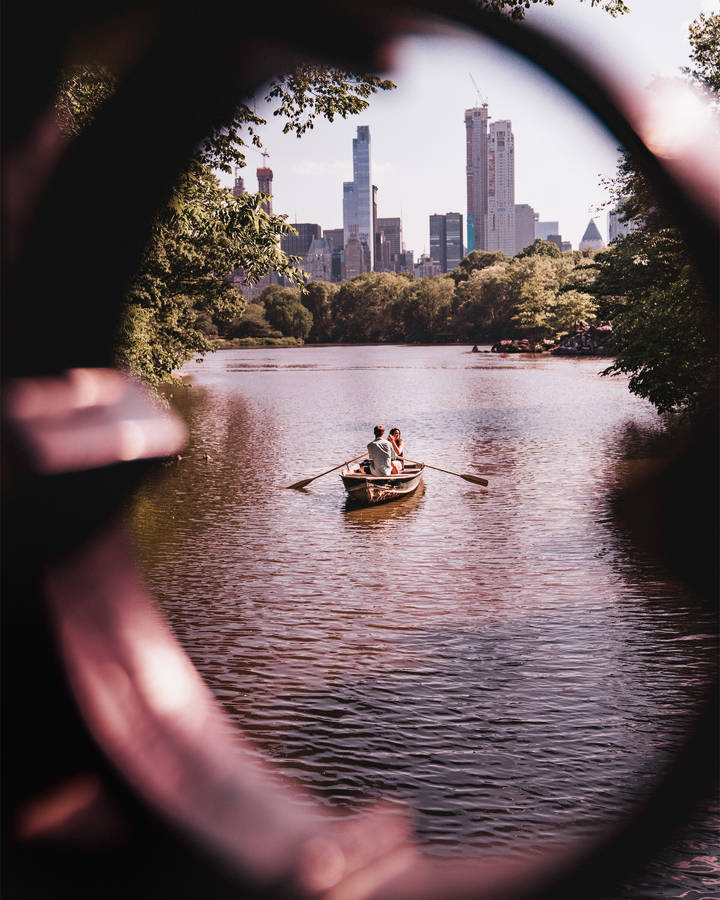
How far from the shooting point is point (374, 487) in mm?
18734

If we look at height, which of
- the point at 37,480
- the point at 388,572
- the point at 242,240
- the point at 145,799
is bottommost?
the point at 388,572

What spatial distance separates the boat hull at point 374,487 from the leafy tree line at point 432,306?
75.8 m

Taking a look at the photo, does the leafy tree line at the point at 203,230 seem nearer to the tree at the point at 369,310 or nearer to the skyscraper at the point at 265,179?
the skyscraper at the point at 265,179

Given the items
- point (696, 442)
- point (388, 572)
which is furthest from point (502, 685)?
point (696, 442)

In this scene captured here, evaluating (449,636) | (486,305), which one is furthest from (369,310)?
(449,636)

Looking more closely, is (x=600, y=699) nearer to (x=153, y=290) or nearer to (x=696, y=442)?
(x=153, y=290)

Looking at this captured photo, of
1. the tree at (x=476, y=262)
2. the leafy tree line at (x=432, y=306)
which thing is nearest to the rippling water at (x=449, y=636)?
the leafy tree line at (x=432, y=306)

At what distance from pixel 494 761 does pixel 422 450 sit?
1975 cm

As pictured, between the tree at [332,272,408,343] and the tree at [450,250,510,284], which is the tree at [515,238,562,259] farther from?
the tree at [332,272,408,343]

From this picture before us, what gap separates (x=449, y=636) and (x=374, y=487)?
8348mm

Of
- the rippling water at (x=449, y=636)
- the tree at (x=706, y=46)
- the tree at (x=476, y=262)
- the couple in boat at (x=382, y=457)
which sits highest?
the tree at (x=476, y=262)

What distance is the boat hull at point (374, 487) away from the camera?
1873 centimetres

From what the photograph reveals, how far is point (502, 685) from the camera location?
9.09 metres

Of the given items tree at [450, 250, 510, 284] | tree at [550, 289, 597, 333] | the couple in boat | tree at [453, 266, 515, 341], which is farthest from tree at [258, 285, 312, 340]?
the couple in boat
